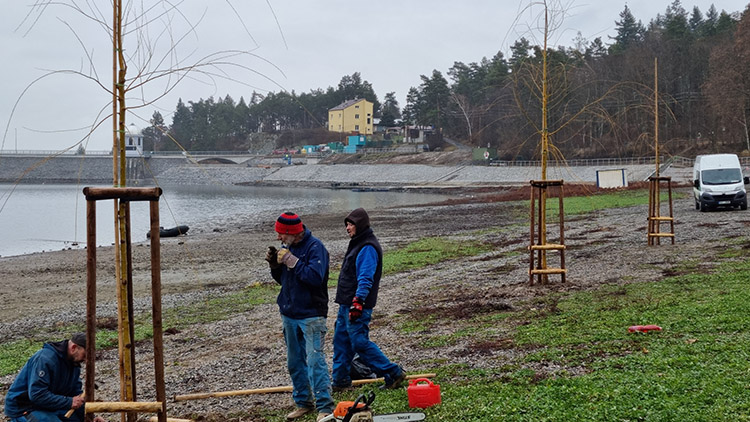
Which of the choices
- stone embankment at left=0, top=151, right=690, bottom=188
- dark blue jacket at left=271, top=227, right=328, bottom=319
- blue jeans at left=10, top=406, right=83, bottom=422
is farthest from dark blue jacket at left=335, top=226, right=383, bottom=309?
stone embankment at left=0, top=151, right=690, bottom=188

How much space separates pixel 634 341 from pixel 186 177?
14483 centimetres

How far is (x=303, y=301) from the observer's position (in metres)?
7.10

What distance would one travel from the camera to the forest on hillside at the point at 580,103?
15438mm

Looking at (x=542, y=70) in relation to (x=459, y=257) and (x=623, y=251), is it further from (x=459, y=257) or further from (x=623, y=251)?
(x=459, y=257)

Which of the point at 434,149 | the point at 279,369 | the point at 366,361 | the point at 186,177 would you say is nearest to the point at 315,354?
the point at 366,361

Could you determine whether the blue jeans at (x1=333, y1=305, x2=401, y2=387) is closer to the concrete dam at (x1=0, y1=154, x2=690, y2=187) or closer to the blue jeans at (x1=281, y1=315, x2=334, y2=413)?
the blue jeans at (x1=281, y1=315, x2=334, y2=413)

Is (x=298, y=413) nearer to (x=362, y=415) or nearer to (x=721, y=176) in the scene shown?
(x=362, y=415)

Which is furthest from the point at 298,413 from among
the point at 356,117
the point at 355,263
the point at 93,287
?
the point at 356,117

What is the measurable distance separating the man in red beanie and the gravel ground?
826mm

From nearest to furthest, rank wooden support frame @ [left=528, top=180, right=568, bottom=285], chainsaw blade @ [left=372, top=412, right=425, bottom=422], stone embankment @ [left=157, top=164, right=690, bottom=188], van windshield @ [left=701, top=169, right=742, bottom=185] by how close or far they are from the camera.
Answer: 1. chainsaw blade @ [left=372, top=412, right=425, bottom=422]
2. wooden support frame @ [left=528, top=180, right=568, bottom=285]
3. van windshield @ [left=701, top=169, right=742, bottom=185]
4. stone embankment @ [left=157, top=164, right=690, bottom=188]

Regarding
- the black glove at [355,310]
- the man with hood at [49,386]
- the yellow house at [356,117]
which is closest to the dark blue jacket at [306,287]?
the black glove at [355,310]

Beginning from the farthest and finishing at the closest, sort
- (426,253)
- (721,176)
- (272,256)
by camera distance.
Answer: (721,176) < (426,253) < (272,256)

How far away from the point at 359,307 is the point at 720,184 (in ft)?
96.7

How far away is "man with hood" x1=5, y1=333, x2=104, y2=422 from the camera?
21.4ft
